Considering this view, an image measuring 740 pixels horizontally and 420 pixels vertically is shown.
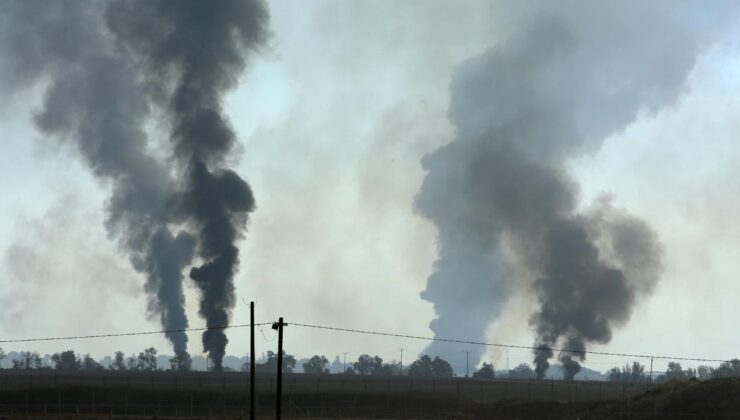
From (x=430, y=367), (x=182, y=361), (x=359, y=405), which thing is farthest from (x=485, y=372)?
(x=359, y=405)

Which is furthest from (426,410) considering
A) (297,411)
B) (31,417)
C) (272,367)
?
(272,367)

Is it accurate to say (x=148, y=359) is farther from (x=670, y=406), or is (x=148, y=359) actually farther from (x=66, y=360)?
(x=670, y=406)

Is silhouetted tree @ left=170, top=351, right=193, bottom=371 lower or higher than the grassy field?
higher

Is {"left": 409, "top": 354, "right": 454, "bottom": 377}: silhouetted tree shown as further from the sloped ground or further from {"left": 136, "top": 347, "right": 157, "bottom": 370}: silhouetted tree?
the sloped ground

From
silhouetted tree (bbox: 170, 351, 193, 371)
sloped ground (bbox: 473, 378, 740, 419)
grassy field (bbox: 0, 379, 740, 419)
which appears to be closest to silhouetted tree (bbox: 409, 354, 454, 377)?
silhouetted tree (bbox: 170, 351, 193, 371)

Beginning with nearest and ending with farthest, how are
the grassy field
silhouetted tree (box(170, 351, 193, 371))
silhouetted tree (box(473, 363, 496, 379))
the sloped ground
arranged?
the sloped ground → the grassy field → silhouetted tree (box(170, 351, 193, 371)) → silhouetted tree (box(473, 363, 496, 379))

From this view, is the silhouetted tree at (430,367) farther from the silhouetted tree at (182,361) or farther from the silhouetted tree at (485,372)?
the silhouetted tree at (182,361)

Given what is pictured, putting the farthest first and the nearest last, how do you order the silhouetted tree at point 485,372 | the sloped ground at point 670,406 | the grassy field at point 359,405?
the silhouetted tree at point 485,372
the grassy field at point 359,405
the sloped ground at point 670,406

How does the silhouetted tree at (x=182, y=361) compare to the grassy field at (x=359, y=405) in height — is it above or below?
above

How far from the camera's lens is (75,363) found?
19112cm

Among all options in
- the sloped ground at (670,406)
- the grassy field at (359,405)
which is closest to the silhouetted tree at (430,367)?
the grassy field at (359,405)

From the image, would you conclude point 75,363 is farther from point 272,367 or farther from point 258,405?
point 258,405

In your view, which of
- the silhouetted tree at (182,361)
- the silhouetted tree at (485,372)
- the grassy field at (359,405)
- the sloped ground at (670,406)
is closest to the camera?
the sloped ground at (670,406)

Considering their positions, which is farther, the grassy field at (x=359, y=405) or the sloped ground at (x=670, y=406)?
the grassy field at (x=359, y=405)
